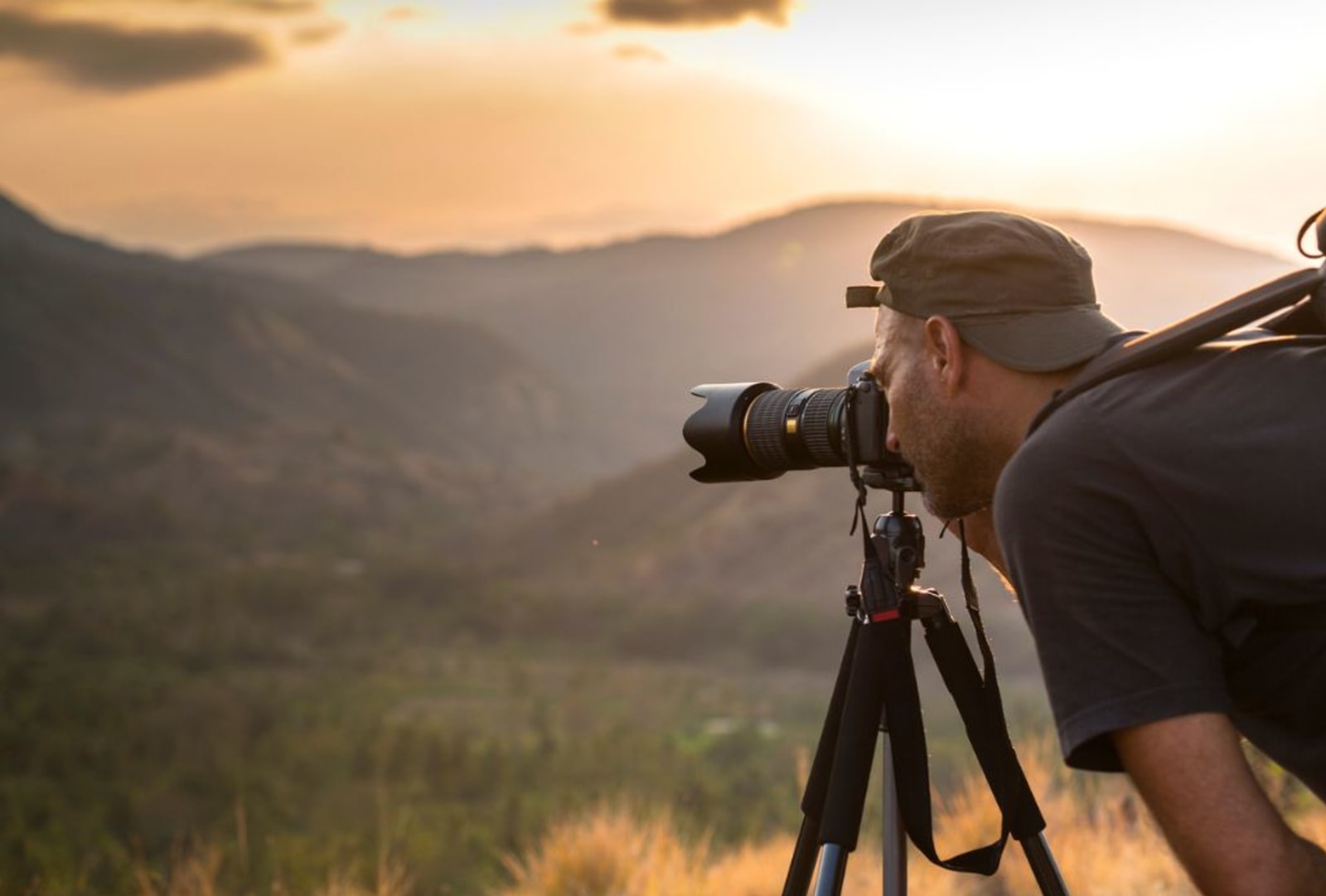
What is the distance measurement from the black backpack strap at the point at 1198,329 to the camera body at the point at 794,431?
1.62 ft

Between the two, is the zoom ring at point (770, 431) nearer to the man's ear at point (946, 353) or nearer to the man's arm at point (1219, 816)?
the man's ear at point (946, 353)

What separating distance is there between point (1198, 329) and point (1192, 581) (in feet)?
0.83

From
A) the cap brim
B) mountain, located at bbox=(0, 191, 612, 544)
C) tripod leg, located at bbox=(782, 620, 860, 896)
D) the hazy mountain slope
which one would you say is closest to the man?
the cap brim

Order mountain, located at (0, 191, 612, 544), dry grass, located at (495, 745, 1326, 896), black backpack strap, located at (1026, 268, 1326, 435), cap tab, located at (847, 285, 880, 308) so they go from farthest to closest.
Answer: mountain, located at (0, 191, 612, 544)
dry grass, located at (495, 745, 1326, 896)
cap tab, located at (847, 285, 880, 308)
black backpack strap, located at (1026, 268, 1326, 435)

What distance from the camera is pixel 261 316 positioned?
58.7 m

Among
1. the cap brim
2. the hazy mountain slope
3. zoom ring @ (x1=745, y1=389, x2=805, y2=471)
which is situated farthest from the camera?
the hazy mountain slope

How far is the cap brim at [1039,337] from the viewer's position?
5.32 feet

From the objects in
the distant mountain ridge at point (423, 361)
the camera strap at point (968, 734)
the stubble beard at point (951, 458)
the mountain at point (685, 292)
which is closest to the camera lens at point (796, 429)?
the camera strap at point (968, 734)

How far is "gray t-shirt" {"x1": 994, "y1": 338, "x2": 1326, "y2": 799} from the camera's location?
139 cm

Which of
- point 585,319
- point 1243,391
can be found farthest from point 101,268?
point 1243,391

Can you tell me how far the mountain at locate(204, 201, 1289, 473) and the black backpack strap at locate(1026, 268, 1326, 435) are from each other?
6262cm

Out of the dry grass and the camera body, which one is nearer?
the camera body

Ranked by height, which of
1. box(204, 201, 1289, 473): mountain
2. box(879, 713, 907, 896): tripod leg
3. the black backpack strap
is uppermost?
the black backpack strap

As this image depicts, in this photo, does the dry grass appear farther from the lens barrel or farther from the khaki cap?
the khaki cap
